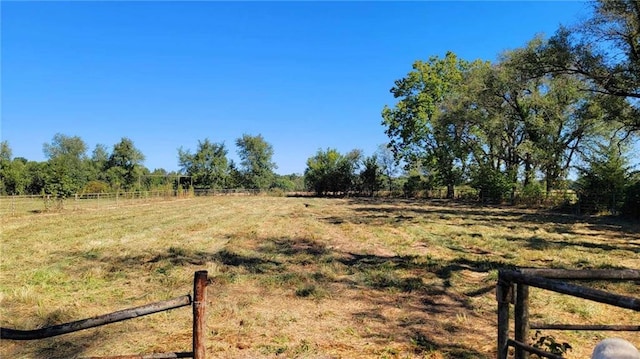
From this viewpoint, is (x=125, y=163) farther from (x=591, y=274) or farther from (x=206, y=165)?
(x=591, y=274)

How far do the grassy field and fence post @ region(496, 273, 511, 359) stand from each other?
1.85 meters

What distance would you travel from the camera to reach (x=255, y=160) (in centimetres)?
7006

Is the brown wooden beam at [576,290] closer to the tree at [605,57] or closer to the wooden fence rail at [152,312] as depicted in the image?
the wooden fence rail at [152,312]

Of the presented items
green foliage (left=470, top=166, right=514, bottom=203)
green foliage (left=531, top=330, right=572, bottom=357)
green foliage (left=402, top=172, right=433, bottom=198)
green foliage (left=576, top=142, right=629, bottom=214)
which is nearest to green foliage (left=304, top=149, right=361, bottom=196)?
green foliage (left=402, top=172, right=433, bottom=198)

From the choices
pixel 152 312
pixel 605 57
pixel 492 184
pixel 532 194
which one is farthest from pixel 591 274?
pixel 492 184

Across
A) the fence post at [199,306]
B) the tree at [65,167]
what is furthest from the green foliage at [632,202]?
the tree at [65,167]

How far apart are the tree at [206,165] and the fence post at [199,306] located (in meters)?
64.3

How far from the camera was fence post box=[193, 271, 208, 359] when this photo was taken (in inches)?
109

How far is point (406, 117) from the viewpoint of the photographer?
44.7 metres

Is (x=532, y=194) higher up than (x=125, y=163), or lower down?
lower down

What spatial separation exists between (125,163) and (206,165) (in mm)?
14595

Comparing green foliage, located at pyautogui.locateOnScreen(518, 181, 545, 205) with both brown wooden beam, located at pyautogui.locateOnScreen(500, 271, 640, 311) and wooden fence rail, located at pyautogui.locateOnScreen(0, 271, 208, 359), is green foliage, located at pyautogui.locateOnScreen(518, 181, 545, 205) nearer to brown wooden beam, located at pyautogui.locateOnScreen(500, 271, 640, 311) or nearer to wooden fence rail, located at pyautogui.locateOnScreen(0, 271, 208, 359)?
brown wooden beam, located at pyautogui.locateOnScreen(500, 271, 640, 311)

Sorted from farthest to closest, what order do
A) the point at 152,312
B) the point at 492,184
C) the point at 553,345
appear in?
the point at 492,184 → the point at 553,345 → the point at 152,312

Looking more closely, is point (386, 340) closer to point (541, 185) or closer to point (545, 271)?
point (545, 271)
